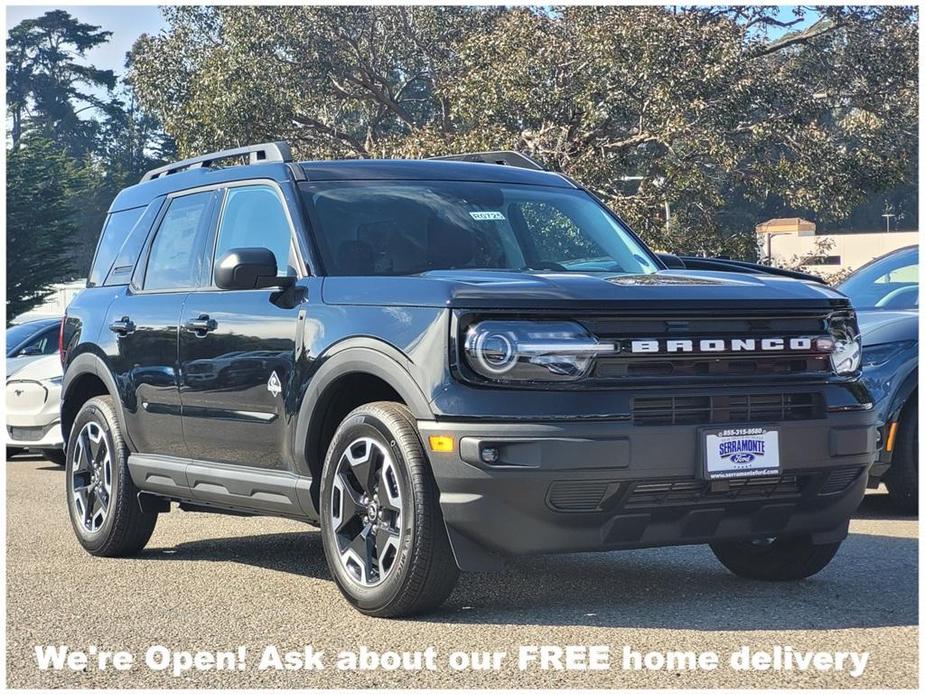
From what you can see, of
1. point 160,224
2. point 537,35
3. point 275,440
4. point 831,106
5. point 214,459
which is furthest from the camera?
point 831,106

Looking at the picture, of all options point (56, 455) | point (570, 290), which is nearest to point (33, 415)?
point (56, 455)

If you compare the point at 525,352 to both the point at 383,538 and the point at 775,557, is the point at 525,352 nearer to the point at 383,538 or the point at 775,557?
the point at 383,538

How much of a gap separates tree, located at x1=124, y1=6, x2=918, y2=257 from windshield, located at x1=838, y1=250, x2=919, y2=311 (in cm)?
1419

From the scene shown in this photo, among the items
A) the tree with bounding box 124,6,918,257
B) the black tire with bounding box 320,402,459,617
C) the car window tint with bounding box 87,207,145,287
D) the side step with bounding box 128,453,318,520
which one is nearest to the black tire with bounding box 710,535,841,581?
the black tire with bounding box 320,402,459,617

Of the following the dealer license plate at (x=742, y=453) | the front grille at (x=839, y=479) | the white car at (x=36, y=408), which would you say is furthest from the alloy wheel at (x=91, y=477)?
the white car at (x=36, y=408)

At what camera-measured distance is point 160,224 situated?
8.18 m

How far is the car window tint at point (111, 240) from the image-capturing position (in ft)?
28.2

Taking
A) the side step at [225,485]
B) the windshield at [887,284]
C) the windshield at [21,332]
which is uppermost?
the windshield at [887,284]

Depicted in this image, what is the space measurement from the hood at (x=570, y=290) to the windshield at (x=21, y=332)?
1045cm

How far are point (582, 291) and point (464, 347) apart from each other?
0.50m

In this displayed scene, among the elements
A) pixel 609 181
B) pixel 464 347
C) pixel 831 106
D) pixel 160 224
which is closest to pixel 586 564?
pixel 464 347

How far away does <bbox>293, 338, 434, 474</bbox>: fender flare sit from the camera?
18.5ft

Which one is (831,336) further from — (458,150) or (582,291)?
(458,150)

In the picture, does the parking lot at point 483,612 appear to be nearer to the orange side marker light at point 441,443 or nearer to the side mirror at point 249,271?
the orange side marker light at point 441,443
